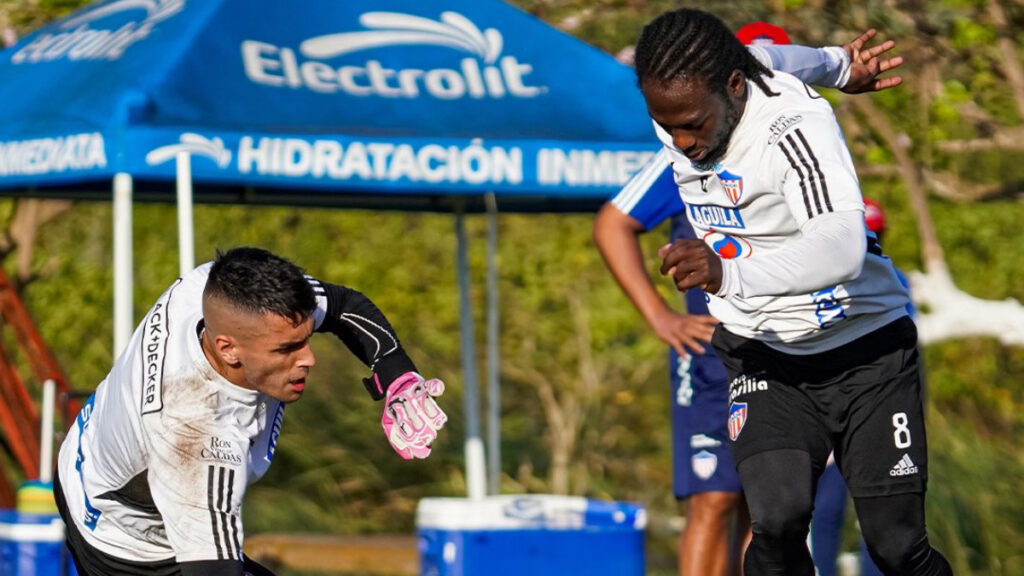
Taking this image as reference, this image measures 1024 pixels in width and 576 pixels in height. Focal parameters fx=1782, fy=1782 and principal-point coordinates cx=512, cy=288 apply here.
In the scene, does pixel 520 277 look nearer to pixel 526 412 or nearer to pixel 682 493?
pixel 526 412

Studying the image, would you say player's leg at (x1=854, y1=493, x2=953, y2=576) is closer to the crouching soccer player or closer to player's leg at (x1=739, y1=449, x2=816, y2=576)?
player's leg at (x1=739, y1=449, x2=816, y2=576)

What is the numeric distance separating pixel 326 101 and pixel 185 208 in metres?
0.79

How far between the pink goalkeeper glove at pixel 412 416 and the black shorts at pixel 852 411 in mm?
1106

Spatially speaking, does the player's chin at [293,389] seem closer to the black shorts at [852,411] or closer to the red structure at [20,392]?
the black shorts at [852,411]

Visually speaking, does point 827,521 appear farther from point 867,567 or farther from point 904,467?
point 904,467

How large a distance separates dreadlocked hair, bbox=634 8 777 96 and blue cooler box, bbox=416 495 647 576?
3297 millimetres

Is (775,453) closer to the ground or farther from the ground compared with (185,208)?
closer to the ground

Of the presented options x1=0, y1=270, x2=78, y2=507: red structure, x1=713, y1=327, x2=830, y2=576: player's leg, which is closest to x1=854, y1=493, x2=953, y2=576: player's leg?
x1=713, y1=327, x2=830, y2=576: player's leg

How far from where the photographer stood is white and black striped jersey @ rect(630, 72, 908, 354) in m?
4.64

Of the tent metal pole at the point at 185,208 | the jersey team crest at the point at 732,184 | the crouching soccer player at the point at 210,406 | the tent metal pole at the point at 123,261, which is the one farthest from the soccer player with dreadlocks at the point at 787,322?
the tent metal pole at the point at 123,261

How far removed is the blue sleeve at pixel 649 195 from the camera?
6266 millimetres

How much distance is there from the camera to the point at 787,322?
5.18 m

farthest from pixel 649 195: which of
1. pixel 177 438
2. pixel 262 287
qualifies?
pixel 177 438

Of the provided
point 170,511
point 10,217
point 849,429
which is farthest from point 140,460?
point 10,217
